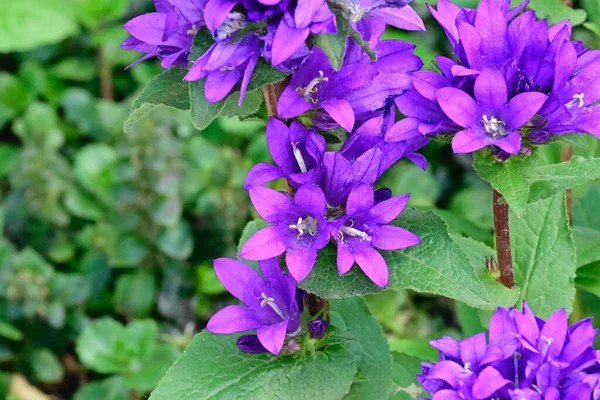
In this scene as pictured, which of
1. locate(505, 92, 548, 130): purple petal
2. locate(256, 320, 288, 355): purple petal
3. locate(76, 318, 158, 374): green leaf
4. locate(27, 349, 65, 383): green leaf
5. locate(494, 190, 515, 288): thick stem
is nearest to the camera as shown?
locate(505, 92, 548, 130): purple petal

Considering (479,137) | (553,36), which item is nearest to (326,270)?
(479,137)

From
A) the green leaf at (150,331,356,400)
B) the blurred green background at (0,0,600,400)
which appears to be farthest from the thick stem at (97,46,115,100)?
the green leaf at (150,331,356,400)

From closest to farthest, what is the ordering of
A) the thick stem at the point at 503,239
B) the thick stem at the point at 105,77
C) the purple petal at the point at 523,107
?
the purple petal at the point at 523,107 < the thick stem at the point at 503,239 < the thick stem at the point at 105,77

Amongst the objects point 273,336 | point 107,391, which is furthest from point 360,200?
point 107,391

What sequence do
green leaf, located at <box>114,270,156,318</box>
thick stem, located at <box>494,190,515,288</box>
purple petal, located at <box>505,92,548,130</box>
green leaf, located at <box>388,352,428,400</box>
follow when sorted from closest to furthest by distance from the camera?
purple petal, located at <box>505,92,548,130</box> < thick stem, located at <box>494,190,515,288</box> < green leaf, located at <box>388,352,428,400</box> < green leaf, located at <box>114,270,156,318</box>

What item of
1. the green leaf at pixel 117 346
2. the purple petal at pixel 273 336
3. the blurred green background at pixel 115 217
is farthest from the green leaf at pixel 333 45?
the green leaf at pixel 117 346

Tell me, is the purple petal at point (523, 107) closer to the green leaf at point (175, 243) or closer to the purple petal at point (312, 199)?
the purple petal at point (312, 199)

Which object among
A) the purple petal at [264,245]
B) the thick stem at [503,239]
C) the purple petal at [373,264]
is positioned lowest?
the thick stem at [503,239]

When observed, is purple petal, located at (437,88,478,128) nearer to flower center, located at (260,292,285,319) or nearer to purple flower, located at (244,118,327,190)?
purple flower, located at (244,118,327,190)

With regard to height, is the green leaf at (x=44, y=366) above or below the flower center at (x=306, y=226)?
below
